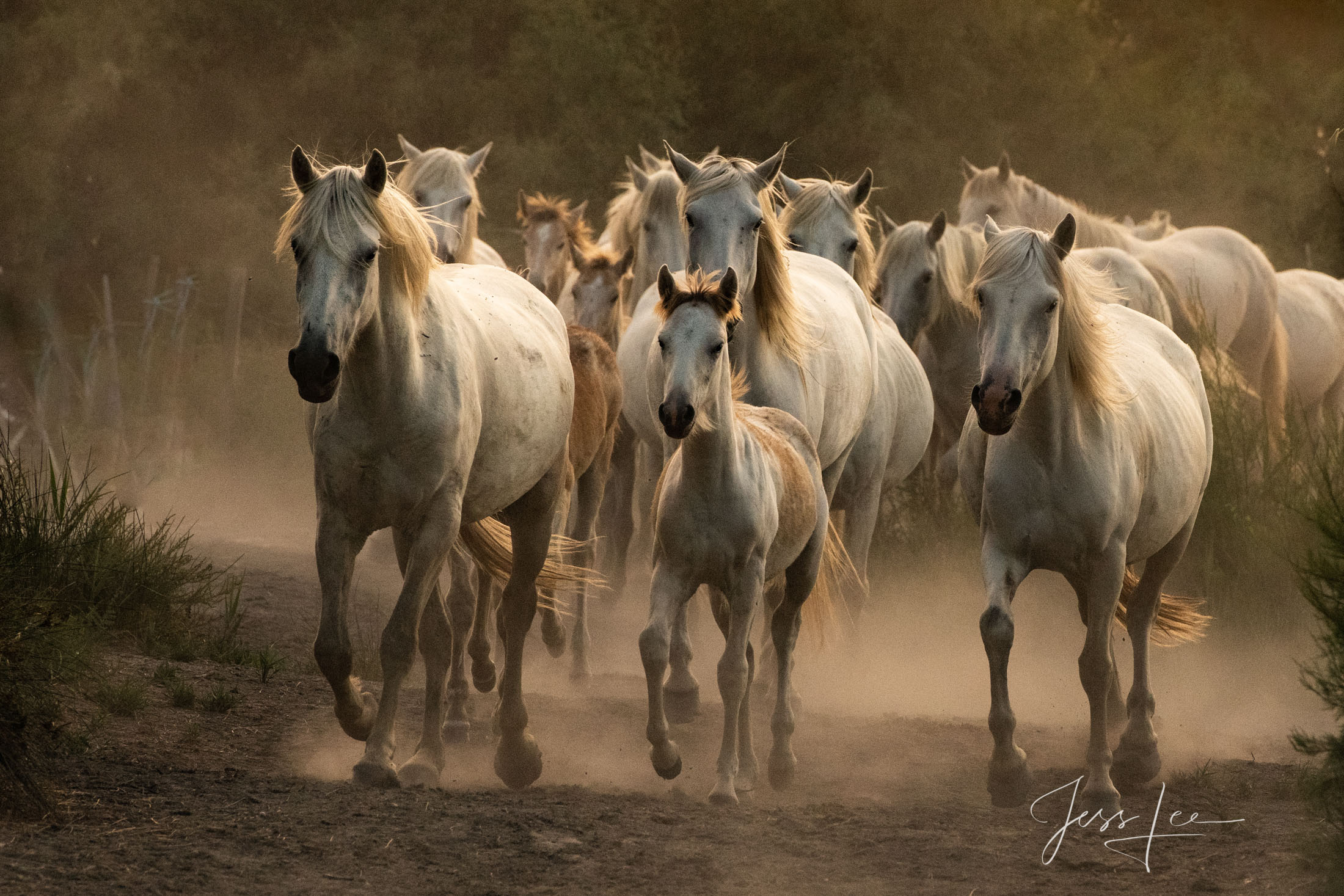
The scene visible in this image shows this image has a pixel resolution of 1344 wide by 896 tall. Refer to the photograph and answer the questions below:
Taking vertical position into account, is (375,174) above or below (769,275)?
below

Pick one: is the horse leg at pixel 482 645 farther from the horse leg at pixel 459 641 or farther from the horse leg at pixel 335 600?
the horse leg at pixel 335 600

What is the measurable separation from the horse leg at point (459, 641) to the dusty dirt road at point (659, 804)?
102mm

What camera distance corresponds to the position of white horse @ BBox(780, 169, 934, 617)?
26.5 ft

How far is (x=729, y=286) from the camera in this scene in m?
5.38

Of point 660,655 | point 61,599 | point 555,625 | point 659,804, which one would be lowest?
point 659,804

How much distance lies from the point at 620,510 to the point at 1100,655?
4617 millimetres

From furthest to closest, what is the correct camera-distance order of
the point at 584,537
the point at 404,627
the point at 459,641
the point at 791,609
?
1. the point at 584,537
2. the point at 459,641
3. the point at 791,609
4. the point at 404,627

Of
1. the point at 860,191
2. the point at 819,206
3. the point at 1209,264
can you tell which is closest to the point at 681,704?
the point at 819,206

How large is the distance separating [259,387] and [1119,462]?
12194 millimetres

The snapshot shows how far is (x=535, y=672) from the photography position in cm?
845

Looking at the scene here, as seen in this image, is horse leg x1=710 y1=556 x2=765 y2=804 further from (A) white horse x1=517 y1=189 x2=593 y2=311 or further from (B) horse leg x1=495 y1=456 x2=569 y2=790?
(A) white horse x1=517 y1=189 x2=593 y2=311

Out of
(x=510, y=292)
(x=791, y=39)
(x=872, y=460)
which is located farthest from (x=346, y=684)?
(x=791, y=39)

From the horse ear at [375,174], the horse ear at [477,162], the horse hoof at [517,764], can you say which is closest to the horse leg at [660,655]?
the horse hoof at [517,764]
